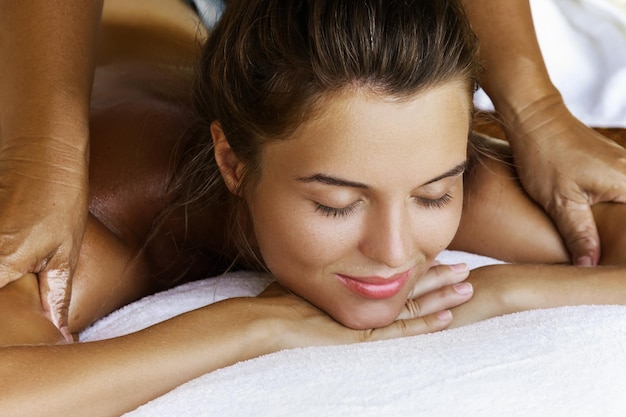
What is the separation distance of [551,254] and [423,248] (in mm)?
409

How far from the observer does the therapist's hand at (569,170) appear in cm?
160

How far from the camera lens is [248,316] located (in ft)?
4.17

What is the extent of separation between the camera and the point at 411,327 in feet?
4.39

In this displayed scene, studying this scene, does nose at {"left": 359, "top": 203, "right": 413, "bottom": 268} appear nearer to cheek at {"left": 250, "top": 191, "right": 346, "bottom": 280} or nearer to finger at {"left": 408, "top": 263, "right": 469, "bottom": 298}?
cheek at {"left": 250, "top": 191, "right": 346, "bottom": 280}

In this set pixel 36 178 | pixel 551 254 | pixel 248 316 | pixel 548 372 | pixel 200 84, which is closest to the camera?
pixel 548 372

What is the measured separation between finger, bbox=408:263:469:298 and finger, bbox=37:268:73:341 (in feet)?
1.55

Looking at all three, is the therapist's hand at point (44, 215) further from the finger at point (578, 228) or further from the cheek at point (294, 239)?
the finger at point (578, 228)

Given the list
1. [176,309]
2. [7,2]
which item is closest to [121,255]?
[176,309]

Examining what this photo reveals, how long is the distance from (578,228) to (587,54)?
0.77 meters

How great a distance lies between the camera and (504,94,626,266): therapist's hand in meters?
1.60

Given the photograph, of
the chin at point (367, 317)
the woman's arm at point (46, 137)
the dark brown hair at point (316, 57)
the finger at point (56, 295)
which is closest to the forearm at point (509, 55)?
the dark brown hair at point (316, 57)

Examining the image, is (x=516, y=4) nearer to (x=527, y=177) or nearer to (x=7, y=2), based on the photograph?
(x=527, y=177)

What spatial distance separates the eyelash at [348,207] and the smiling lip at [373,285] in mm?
93

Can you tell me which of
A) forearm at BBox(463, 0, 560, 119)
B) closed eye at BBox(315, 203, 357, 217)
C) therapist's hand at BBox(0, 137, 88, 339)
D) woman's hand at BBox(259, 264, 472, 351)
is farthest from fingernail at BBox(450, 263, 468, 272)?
therapist's hand at BBox(0, 137, 88, 339)
